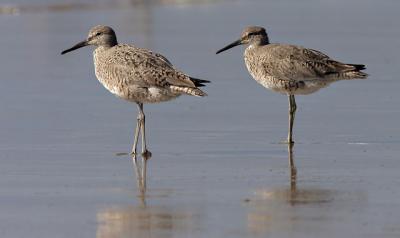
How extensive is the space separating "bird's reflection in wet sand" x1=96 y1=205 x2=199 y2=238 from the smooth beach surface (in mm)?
15

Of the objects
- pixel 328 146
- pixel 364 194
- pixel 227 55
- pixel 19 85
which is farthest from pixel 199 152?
pixel 227 55

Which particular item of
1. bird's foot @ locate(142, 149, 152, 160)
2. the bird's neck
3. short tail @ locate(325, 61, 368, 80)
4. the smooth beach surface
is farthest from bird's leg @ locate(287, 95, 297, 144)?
bird's foot @ locate(142, 149, 152, 160)

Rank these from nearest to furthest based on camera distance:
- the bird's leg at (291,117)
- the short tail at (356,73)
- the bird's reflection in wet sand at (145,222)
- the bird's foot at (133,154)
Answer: the bird's reflection in wet sand at (145,222), the bird's foot at (133,154), the bird's leg at (291,117), the short tail at (356,73)

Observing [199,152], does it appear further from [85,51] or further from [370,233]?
[85,51]

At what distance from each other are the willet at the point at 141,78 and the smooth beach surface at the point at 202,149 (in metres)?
0.47

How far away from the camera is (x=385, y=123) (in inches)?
511

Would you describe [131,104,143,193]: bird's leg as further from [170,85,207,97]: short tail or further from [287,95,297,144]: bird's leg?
[287,95,297,144]: bird's leg

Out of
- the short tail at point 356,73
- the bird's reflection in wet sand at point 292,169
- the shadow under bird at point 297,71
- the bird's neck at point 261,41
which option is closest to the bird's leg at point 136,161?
the bird's reflection in wet sand at point 292,169

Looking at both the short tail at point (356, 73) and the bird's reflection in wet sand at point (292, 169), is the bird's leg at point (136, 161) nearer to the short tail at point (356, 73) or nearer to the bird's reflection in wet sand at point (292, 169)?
the bird's reflection in wet sand at point (292, 169)

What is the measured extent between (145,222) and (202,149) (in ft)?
10.4

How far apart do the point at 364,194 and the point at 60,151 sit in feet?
11.1

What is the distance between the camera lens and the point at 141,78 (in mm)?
12039

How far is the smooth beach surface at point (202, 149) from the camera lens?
8.59 metres

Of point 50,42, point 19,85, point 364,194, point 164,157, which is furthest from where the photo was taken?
point 50,42
